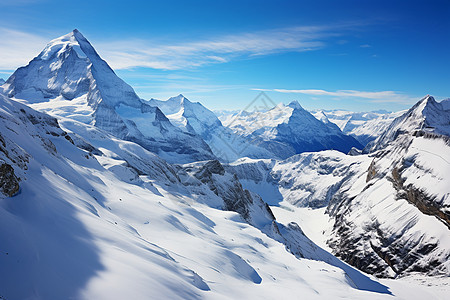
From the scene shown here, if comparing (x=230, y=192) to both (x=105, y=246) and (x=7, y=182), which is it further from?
(x=7, y=182)

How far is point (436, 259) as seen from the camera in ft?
288

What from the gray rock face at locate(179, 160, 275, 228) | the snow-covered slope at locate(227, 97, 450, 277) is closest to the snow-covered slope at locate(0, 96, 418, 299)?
the gray rock face at locate(179, 160, 275, 228)

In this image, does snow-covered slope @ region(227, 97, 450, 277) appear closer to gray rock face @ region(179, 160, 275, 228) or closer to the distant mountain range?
the distant mountain range

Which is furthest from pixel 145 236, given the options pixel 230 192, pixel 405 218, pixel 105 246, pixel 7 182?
pixel 405 218

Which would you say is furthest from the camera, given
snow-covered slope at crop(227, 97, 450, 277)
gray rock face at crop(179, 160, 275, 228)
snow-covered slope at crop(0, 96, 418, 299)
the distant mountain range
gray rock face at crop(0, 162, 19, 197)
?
snow-covered slope at crop(227, 97, 450, 277)

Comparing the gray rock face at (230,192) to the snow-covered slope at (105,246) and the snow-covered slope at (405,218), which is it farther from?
the snow-covered slope at (405,218)

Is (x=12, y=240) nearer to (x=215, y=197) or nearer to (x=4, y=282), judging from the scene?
(x=4, y=282)

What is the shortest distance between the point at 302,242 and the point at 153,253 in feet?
248

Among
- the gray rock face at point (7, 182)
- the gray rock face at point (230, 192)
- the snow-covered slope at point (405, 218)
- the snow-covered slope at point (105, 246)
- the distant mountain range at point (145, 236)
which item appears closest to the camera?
the snow-covered slope at point (105, 246)

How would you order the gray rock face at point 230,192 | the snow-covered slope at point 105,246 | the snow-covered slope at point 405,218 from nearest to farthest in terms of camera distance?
the snow-covered slope at point 105,246 → the gray rock face at point 230,192 → the snow-covered slope at point 405,218

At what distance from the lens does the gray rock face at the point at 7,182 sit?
1511 centimetres

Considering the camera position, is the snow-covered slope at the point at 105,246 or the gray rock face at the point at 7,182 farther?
the gray rock face at the point at 7,182

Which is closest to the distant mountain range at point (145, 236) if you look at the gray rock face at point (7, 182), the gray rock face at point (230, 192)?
the gray rock face at point (7, 182)

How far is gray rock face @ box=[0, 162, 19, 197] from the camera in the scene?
595 inches
